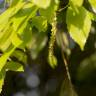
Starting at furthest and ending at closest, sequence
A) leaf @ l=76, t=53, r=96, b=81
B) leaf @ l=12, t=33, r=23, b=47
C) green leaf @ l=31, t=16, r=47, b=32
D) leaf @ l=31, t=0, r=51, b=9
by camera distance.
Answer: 1. leaf @ l=76, t=53, r=96, b=81
2. green leaf @ l=31, t=16, r=47, b=32
3. leaf @ l=12, t=33, r=23, b=47
4. leaf @ l=31, t=0, r=51, b=9

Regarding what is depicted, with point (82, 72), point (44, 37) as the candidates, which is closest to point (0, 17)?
point (44, 37)

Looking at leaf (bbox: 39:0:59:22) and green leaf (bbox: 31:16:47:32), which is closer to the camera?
leaf (bbox: 39:0:59:22)

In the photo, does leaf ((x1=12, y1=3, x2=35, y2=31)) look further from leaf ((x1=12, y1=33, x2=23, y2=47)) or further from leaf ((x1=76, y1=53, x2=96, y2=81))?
leaf ((x1=76, y1=53, x2=96, y2=81))

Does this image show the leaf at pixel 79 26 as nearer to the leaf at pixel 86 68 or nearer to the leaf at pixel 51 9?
the leaf at pixel 51 9

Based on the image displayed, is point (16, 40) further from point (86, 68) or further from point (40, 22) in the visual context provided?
A: point (86, 68)

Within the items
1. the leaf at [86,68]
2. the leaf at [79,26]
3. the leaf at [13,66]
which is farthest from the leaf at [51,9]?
the leaf at [86,68]

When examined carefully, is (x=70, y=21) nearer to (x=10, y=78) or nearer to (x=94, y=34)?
(x=94, y=34)

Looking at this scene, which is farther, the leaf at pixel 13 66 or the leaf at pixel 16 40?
the leaf at pixel 13 66

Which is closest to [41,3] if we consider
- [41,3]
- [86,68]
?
[41,3]

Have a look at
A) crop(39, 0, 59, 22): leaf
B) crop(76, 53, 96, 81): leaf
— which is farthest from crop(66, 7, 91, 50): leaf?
crop(76, 53, 96, 81): leaf
